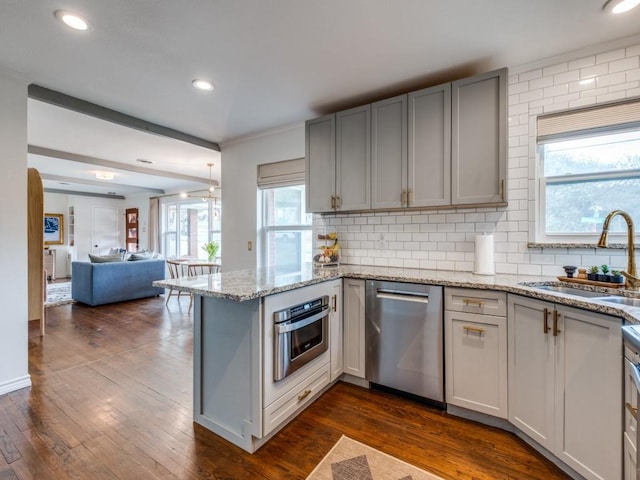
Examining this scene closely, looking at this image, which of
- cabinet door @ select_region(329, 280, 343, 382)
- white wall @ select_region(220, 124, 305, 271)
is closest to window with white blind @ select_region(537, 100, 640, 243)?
cabinet door @ select_region(329, 280, 343, 382)

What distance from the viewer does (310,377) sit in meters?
2.11

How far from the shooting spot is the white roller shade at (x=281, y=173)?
135 inches

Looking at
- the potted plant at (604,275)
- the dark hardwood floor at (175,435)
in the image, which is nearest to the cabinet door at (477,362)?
the dark hardwood floor at (175,435)

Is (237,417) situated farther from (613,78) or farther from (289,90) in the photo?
(613,78)

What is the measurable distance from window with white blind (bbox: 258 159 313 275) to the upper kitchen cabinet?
0.46m

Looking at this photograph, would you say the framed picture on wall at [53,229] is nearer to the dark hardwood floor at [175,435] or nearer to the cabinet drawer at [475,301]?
the dark hardwood floor at [175,435]

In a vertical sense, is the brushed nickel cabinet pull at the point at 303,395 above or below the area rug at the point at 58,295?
above

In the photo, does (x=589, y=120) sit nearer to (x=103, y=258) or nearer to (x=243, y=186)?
(x=243, y=186)

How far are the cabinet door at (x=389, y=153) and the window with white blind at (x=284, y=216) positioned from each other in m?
1.03

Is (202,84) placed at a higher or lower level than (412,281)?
higher

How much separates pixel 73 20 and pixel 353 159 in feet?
6.84

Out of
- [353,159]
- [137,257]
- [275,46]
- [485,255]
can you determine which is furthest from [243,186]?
[137,257]

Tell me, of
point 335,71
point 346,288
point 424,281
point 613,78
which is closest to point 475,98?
point 613,78

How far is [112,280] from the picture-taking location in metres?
5.13
